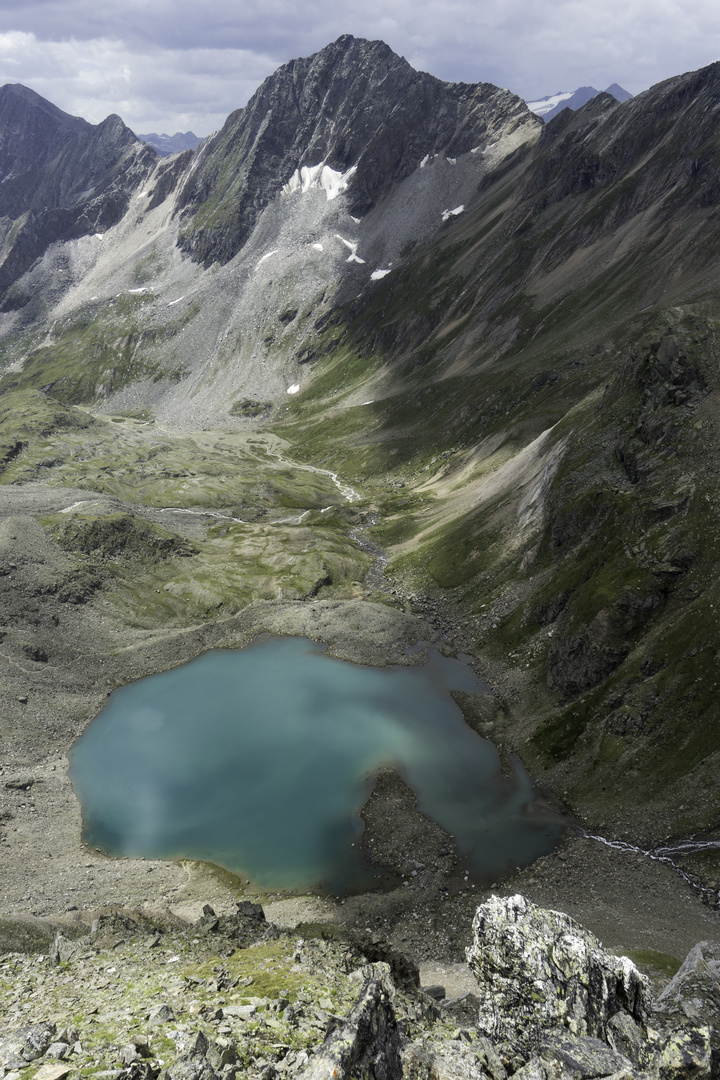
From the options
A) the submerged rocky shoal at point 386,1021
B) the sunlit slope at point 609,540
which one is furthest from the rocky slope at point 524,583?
the submerged rocky shoal at point 386,1021

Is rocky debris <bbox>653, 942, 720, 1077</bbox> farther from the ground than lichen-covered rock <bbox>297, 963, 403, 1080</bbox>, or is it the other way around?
rocky debris <bbox>653, 942, 720, 1077</bbox>

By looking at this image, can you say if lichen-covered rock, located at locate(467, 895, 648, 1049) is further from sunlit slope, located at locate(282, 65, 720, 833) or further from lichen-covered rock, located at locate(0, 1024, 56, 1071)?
sunlit slope, located at locate(282, 65, 720, 833)

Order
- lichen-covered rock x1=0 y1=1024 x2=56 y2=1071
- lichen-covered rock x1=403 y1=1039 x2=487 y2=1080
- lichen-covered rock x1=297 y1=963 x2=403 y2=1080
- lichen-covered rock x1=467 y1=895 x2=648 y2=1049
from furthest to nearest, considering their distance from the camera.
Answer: lichen-covered rock x1=467 y1=895 x2=648 y2=1049
lichen-covered rock x1=403 y1=1039 x2=487 y2=1080
lichen-covered rock x1=0 y1=1024 x2=56 y2=1071
lichen-covered rock x1=297 y1=963 x2=403 y2=1080

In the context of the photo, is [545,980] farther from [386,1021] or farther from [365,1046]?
[365,1046]

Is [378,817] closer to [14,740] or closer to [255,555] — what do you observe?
[14,740]

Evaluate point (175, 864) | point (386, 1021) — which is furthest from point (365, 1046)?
point (175, 864)

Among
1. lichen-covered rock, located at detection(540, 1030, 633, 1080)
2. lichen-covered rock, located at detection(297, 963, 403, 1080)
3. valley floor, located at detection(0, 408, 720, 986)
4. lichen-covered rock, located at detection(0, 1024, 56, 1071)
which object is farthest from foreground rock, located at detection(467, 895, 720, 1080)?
valley floor, located at detection(0, 408, 720, 986)

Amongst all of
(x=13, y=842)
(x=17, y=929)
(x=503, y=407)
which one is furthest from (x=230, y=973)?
(x=503, y=407)
